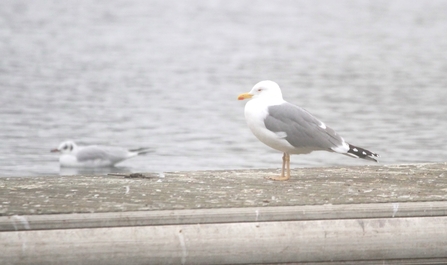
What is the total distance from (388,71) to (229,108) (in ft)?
23.4

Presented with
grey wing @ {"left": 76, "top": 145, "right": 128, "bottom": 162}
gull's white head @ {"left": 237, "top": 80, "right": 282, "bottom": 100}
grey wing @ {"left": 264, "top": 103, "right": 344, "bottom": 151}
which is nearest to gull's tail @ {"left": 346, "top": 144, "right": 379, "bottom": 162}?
grey wing @ {"left": 264, "top": 103, "right": 344, "bottom": 151}

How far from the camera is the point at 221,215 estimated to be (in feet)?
15.7

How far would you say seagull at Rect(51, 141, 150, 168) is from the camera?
12.4m

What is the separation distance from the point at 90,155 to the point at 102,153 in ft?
0.61

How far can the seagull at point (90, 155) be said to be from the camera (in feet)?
40.8

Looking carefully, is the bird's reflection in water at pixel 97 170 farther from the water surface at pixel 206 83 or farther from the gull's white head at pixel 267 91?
the gull's white head at pixel 267 91

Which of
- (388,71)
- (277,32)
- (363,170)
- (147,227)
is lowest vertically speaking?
(147,227)

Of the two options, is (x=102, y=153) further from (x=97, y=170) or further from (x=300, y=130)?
(x=300, y=130)

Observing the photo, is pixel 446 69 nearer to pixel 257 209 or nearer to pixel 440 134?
pixel 440 134

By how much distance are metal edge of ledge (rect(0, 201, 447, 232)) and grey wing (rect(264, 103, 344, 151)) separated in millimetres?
1147

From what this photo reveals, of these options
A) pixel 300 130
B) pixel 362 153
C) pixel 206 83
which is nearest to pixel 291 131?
pixel 300 130

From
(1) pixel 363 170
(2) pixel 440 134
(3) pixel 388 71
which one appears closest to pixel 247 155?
(2) pixel 440 134

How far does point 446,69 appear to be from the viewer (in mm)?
23141

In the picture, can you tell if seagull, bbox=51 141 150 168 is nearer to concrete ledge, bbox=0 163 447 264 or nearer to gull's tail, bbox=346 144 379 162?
gull's tail, bbox=346 144 379 162
